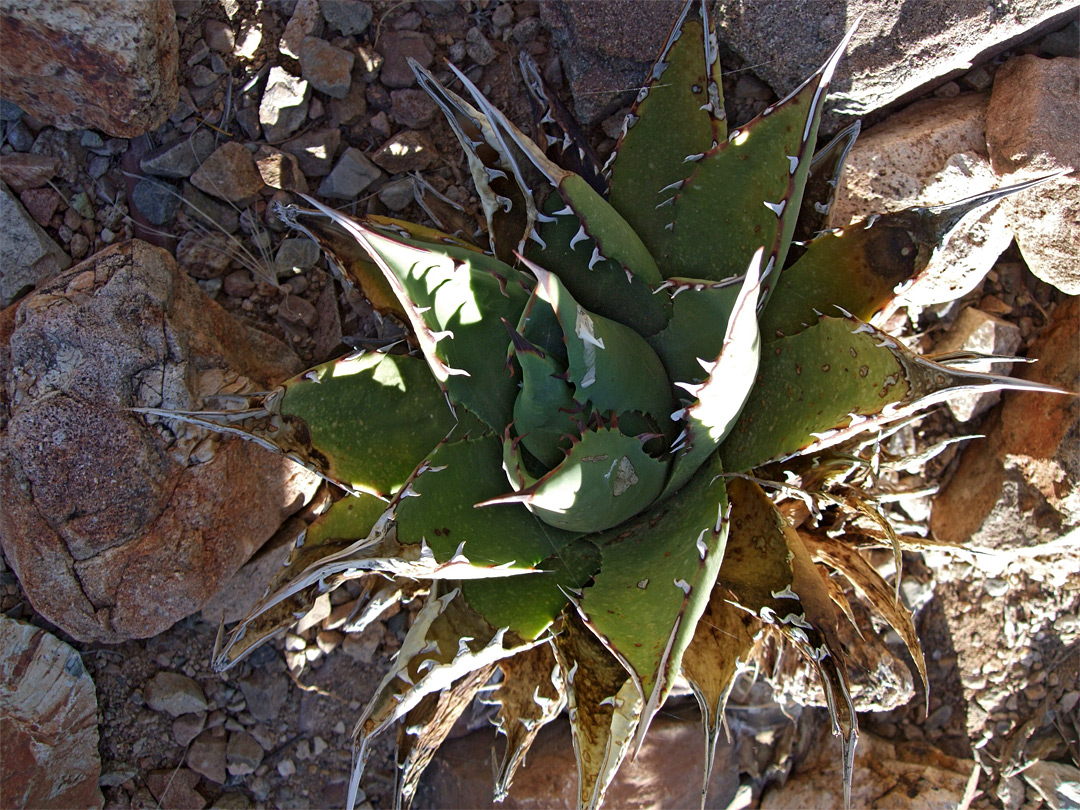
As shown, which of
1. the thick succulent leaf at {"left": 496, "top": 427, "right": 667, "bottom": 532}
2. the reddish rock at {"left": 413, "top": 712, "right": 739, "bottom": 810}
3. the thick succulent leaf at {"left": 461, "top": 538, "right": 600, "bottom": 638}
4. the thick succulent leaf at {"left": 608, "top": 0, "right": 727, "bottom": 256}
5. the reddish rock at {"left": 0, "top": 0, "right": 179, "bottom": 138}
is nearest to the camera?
the thick succulent leaf at {"left": 496, "top": 427, "right": 667, "bottom": 532}

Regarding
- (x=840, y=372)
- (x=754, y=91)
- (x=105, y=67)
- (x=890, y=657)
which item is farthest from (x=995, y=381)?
(x=105, y=67)

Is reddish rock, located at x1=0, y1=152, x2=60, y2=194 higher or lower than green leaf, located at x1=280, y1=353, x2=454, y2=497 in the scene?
higher

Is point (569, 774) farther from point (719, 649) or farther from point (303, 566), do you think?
point (303, 566)

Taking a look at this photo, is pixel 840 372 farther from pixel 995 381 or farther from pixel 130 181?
pixel 130 181

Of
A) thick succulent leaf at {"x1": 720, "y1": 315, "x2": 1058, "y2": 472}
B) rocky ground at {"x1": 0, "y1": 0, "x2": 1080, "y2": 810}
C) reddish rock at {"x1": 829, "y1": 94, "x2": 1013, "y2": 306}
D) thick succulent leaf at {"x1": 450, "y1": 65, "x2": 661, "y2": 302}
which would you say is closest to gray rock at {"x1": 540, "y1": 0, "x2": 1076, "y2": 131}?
rocky ground at {"x1": 0, "y1": 0, "x2": 1080, "y2": 810}

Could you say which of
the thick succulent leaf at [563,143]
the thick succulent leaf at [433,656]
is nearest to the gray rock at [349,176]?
the thick succulent leaf at [563,143]

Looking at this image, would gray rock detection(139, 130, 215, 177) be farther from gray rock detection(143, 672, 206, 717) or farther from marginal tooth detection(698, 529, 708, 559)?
marginal tooth detection(698, 529, 708, 559)
